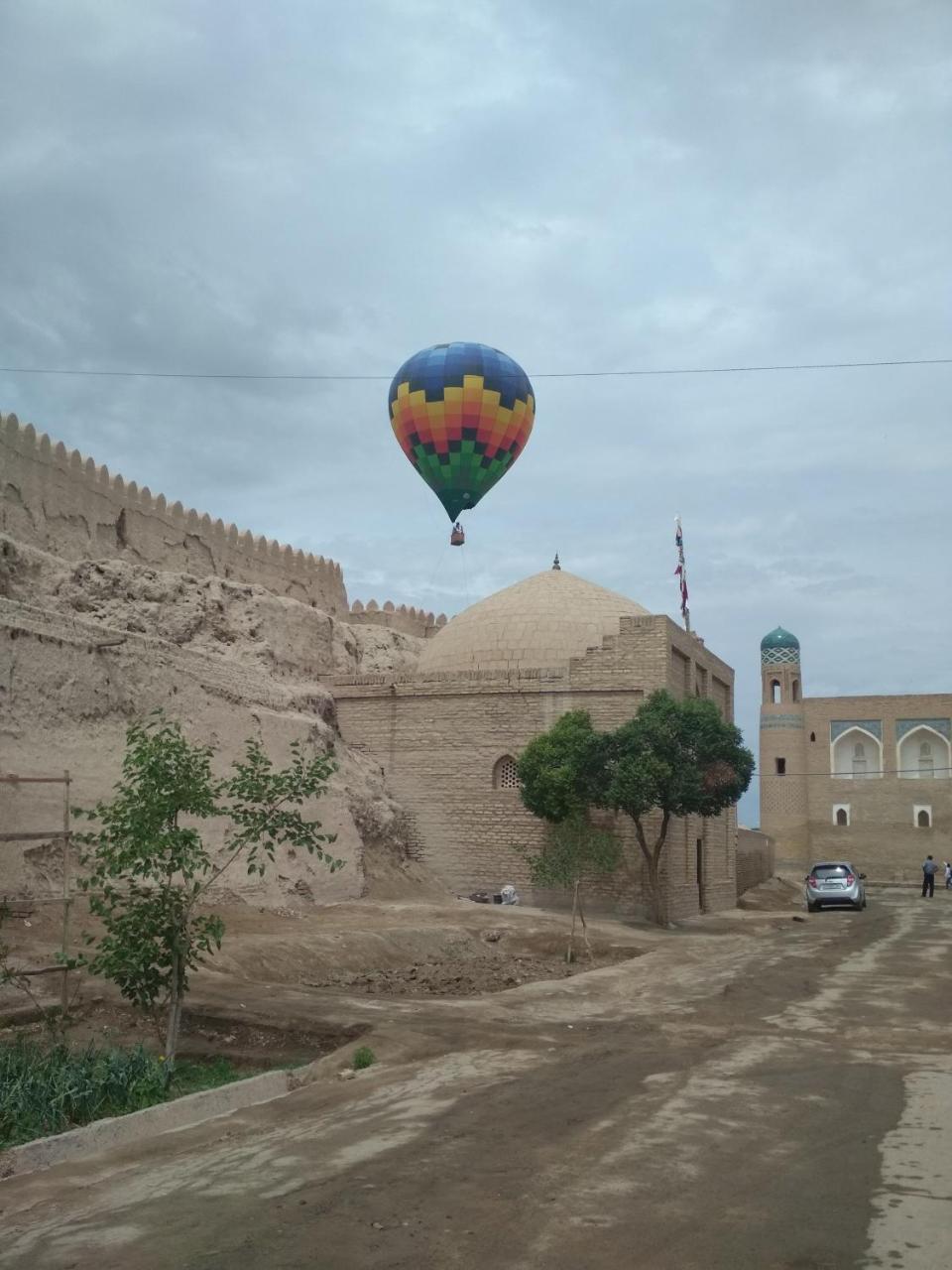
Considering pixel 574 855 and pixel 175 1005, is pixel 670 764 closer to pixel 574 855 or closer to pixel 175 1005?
pixel 574 855

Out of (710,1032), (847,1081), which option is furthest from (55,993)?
(847,1081)

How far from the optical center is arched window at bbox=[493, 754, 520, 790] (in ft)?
83.5

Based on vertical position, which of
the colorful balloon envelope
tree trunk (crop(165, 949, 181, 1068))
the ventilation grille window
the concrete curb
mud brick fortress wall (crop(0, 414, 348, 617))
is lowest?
the concrete curb

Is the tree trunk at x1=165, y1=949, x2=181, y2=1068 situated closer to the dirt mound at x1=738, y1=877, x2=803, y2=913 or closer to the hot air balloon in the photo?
the hot air balloon

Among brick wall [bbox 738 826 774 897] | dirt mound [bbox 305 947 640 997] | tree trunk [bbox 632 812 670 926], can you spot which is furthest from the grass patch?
brick wall [bbox 738 826 774 897]

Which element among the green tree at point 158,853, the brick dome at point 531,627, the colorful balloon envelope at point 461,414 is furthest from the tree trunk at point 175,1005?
the colorful balloon envelope at point 461,414

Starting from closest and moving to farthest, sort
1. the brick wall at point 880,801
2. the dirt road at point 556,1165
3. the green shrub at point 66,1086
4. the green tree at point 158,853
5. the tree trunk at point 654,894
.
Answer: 1. the dirt road at point 556,1165
2. the green shrub at point 66,1086
3. the green tree at point 158,853
4. the tree trunk at point 654,894
5. the brick wall at point 880,801

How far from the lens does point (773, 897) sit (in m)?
35.5

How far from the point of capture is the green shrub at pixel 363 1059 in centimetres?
869

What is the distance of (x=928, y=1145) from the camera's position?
6137mm

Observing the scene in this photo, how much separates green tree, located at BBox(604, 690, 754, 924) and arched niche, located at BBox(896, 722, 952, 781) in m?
31.0

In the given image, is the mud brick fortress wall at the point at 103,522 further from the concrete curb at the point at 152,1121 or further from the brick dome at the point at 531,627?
the concrete curb at the point at 152,1121

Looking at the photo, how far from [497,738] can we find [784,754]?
31020 mm

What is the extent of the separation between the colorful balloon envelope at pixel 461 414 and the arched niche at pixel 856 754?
28.3 meters
